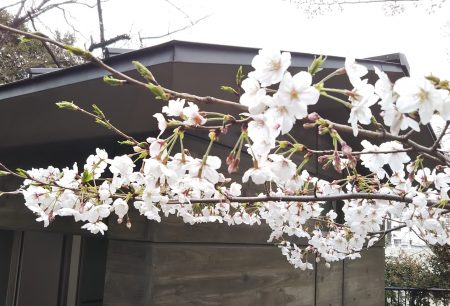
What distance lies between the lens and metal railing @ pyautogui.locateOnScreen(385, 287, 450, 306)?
24.5 ft

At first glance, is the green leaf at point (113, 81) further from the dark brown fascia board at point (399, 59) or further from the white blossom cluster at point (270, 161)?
the dark brown fascia board at point (399, 59)

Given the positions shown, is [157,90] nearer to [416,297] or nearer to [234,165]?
[234,165]

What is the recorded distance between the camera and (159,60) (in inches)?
62.1

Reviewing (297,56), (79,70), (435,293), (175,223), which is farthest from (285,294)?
(435,293)

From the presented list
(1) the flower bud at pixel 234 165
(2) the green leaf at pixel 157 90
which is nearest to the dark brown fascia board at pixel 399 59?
(1) the flower bud at pixel 234 165

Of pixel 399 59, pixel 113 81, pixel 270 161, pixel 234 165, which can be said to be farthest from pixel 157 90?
pixel 399 59

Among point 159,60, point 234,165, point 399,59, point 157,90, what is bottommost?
point 234,165

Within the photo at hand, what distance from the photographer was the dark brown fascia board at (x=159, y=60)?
5.20ft

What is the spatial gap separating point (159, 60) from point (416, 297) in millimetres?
7784

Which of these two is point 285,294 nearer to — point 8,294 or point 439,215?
point 439,215

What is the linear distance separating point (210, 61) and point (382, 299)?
15.6ft

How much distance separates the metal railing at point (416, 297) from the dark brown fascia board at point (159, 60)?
22.1 ft

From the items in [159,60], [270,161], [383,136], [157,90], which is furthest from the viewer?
[159,60]

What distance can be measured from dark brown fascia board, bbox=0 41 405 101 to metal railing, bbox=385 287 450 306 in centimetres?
675
